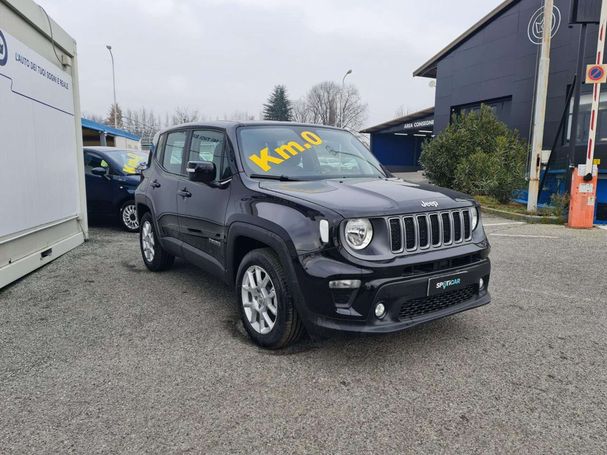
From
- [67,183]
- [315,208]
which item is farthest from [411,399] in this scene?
[67,183]

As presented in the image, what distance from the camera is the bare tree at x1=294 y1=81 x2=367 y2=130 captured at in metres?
65.9

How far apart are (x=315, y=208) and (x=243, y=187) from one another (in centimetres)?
90

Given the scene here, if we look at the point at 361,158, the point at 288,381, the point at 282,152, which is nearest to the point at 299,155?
the point at 282,152

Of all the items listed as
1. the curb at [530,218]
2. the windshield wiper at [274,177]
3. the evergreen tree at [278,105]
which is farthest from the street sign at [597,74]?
the evergreen tree at [278,105]

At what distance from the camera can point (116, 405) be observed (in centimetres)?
266

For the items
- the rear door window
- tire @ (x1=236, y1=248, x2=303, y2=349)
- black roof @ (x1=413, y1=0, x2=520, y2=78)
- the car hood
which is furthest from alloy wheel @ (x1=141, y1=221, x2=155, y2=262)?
black roof @ (x1=413, y1=0, x2=520, y2=78)

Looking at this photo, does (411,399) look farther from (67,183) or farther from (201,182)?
(67,183)

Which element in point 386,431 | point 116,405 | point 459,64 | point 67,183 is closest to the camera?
point 386,431

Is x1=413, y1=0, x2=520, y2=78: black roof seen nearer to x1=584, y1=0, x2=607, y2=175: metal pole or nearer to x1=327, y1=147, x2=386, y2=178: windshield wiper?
x1=584, y1=0, x2=607, y2=175: metal pole

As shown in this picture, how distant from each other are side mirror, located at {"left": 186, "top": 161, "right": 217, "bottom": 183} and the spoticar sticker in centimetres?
36

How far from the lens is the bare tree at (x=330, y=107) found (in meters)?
65.9

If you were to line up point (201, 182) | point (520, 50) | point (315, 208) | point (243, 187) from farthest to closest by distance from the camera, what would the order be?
point (520, 50) < point (201, 182) < point (243, 187) < point (315, 208)

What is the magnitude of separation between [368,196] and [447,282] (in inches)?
31.7

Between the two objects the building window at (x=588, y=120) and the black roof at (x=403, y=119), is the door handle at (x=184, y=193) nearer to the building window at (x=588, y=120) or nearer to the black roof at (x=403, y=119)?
the building window at (x=588, y=120)
